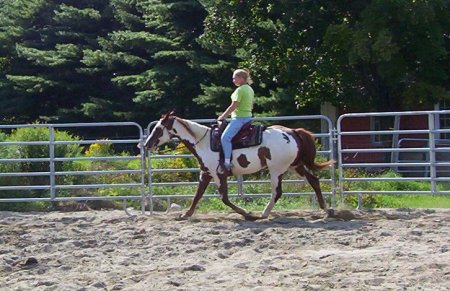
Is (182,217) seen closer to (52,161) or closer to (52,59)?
(52,161)

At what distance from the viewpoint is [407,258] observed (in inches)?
364

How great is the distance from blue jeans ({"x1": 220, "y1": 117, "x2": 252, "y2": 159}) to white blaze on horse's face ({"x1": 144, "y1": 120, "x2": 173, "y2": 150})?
0.97 meters

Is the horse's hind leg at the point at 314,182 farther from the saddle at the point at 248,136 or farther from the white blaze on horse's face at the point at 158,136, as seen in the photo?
the white blaze on horse's face at the point at 158,136

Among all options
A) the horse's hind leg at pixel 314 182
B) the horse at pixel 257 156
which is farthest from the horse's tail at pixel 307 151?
the horse's hind leg at pixel 314 182

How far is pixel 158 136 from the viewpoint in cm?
1314

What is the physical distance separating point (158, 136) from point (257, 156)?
4.88ft

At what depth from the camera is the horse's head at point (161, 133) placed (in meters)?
13.1

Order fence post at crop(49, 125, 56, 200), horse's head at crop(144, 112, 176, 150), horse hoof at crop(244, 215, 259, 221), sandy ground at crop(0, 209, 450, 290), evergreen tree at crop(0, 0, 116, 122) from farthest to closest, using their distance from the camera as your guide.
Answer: evergreen tree at crop(0, 0, 116, 122)
fence post at crop(49, 125, 56, 200)
horse's head at crop(144, 112, 176, 150)
horse hoof at crop(244, 215, 259, 221)
sandy ground at crop(0, 209, 450, 290)

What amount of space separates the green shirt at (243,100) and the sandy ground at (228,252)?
4.86 ft

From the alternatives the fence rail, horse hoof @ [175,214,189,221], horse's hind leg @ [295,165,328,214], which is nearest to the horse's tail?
horse's hind leg @ [295,165,328,214]

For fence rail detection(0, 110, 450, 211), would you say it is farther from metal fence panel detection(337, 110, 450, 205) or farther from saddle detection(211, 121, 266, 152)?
saddle detection(211, 121, 266, 152)

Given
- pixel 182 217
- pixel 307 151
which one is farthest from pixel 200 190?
pixel 307 151

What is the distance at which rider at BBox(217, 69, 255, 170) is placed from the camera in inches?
493

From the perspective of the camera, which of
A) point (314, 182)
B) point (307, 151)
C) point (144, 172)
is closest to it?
point (307, 151)
